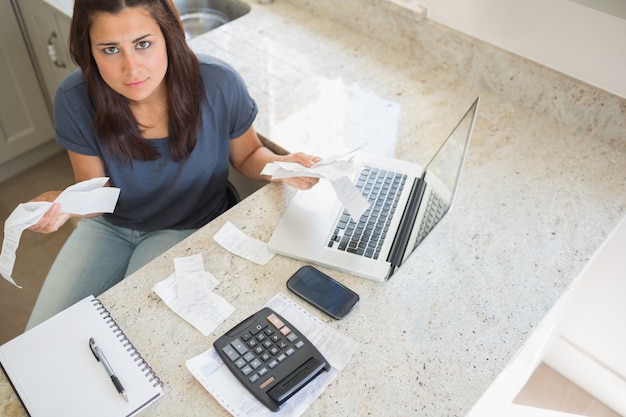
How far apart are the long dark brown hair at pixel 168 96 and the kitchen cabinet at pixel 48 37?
31.0 inches

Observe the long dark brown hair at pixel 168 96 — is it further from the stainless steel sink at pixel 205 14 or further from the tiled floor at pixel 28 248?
the tiled floor at pixel 28 248

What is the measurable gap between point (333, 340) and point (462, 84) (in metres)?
0.93

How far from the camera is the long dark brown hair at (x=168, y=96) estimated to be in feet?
3.71

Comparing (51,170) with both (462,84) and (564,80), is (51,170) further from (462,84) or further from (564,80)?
(564,80)

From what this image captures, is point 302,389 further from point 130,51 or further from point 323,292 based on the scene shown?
point 130,51

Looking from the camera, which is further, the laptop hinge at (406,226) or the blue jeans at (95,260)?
the blue jeans at (95,260)

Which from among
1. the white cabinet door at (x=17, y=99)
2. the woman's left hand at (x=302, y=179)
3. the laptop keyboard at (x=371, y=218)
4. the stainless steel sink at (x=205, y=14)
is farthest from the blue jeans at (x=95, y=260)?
the white cabinet door at (x=17, y=99)

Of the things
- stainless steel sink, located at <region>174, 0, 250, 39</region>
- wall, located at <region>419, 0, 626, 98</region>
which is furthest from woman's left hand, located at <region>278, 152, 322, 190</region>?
stainless steel sink, located at <region>174, 0, 250, 39</region>

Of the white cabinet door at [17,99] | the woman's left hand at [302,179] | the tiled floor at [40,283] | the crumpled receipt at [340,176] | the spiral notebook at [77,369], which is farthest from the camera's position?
the white cabinet door at [17,99]

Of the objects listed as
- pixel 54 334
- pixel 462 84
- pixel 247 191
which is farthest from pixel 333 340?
pixel 462 84

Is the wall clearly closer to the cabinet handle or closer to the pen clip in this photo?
the pen clip

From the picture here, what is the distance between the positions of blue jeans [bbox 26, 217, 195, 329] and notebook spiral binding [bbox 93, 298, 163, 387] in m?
0.32

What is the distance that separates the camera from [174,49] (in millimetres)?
1188

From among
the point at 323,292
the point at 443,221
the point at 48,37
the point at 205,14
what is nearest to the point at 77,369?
the point at 323,292
